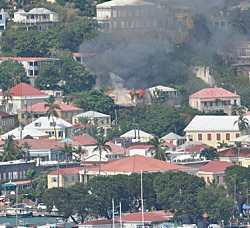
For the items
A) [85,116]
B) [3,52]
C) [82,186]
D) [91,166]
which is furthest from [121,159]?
[3,52]

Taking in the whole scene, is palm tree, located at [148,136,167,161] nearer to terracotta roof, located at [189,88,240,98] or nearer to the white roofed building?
the white roofed building

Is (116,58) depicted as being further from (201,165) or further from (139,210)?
(139,210)

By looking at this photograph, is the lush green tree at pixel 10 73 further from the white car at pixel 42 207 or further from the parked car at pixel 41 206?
the white car at pixel 42 207

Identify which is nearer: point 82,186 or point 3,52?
point 82,186

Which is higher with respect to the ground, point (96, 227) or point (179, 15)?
point (179, 15)

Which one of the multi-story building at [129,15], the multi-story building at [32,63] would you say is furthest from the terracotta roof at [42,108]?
the multi-story building at [129,15]
